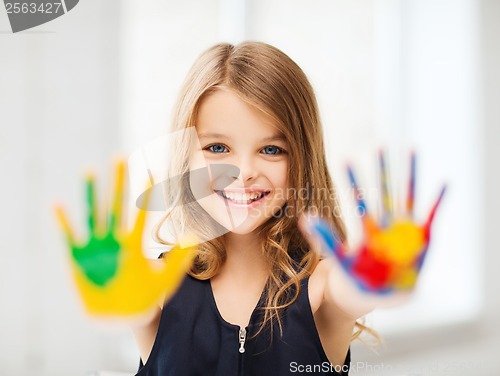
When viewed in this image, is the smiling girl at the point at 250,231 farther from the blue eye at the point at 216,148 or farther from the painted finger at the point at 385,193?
the painted finger at the point at 385,193

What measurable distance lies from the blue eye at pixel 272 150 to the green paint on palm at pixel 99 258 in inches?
7.1

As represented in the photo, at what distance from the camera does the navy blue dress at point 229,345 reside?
59 cm

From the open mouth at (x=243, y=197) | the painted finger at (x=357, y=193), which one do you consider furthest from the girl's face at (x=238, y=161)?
the painted finger at (x=357, y=193)

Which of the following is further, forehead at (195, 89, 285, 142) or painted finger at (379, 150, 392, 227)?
forehead at (195, 89, 285, 142)

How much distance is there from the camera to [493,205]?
799 mm

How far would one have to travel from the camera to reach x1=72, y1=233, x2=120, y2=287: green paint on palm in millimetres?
446

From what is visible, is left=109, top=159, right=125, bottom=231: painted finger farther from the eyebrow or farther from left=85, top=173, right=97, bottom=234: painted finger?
the eyebrow

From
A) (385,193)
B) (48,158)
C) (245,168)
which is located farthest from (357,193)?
(48,158)

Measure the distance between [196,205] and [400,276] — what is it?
0.80ft

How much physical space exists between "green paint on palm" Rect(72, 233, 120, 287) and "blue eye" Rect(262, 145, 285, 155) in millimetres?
180

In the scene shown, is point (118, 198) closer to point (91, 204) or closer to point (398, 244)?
point (91, 204)

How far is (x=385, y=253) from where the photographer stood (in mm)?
442

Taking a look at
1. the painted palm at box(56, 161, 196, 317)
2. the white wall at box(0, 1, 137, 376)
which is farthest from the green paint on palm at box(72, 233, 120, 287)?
the white wall at box(0, 1, 137, 376)

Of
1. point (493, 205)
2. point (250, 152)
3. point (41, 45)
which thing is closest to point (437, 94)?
point (493, 205)
